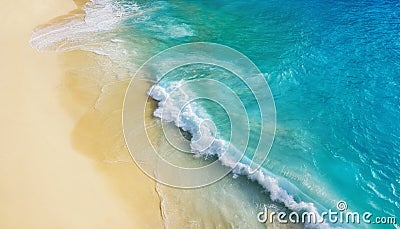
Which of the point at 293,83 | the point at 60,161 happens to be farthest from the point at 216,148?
the point at 60,161

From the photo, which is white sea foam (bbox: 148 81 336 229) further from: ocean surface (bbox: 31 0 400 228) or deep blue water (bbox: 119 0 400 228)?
deep blue water (bbox: 119 0 400 228)

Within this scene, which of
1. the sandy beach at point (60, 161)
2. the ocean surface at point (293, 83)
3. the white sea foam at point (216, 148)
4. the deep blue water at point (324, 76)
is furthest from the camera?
the deep blue water at point (324, 76)

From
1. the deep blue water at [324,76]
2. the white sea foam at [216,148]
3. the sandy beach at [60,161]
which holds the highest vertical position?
the deep blue water at [324,76]

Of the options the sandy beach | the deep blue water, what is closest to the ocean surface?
the deep blue water

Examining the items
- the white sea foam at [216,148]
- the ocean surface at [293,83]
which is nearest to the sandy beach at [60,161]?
the ocean surface at [293,83]

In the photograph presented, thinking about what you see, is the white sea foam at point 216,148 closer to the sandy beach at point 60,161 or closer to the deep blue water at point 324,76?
the deep blue water at point 324,76

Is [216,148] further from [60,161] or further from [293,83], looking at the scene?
[60,161]
